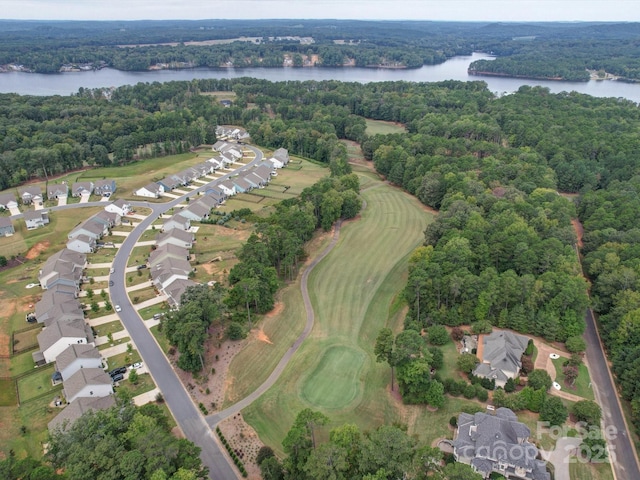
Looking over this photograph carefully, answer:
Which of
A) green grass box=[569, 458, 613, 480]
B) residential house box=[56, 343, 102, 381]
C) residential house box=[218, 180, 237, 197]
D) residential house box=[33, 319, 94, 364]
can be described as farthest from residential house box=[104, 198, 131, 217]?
green grass box=[569, 458, 613, 480]

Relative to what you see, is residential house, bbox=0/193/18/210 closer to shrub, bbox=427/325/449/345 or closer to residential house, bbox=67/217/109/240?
residential house, bbox=67/217/109/240

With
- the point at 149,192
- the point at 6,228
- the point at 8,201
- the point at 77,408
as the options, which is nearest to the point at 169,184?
the point at 149,192

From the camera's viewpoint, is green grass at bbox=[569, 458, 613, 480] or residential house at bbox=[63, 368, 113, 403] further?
residential house at bbox=[63, 368, 113, 403]

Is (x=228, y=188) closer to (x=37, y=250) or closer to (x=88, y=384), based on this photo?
(x=37, y=250)

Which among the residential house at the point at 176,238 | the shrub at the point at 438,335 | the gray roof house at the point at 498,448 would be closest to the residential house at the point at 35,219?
the residential house at the point at 176,238

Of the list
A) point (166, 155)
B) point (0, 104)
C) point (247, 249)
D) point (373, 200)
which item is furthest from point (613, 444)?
point (0, 104)

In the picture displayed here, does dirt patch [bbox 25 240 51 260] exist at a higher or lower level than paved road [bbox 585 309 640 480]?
lower
